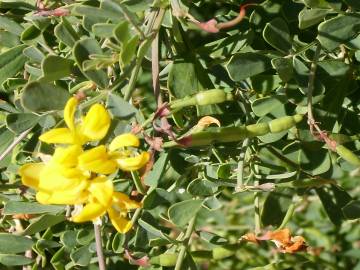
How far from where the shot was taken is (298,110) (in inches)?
38.8

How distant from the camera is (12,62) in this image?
100 cm

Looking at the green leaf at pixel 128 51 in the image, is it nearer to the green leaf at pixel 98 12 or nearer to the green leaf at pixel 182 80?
the green leaf at pixel 98 12

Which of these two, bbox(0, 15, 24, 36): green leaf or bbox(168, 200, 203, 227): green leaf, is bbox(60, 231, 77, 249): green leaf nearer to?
bbox(168, 200, 203, 227): green leaf

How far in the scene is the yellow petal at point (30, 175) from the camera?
30.6 inches

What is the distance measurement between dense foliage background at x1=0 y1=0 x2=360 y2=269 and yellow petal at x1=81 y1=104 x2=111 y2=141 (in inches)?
1.7

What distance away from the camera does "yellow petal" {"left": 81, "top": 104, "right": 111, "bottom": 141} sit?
→ 0.73 meters

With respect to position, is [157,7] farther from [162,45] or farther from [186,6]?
[162,45]

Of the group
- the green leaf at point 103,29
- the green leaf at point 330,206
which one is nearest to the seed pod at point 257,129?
the green leaf at point 103,29

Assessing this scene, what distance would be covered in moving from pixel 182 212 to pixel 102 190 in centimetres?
30

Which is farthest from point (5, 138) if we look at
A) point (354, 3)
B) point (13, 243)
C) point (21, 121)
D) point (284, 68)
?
point (354, 3)

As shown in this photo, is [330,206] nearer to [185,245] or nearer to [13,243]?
[185,245]

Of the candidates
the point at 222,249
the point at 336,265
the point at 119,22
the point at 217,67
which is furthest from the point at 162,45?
the point at 336,265

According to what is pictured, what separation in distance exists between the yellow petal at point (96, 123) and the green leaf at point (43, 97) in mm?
100

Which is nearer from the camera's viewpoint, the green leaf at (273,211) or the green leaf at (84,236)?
the green leaf at (84,236)
